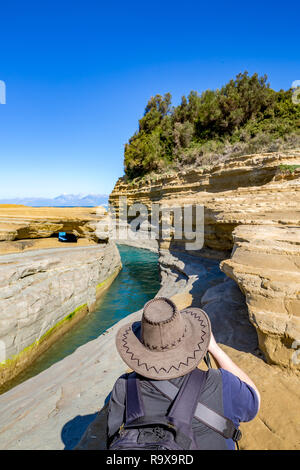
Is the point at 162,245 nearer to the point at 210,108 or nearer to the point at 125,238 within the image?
the point at 125,238

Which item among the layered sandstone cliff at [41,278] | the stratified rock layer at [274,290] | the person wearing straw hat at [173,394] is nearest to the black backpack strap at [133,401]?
the person wearing straw hat at [173,394]

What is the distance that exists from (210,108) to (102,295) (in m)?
21.0

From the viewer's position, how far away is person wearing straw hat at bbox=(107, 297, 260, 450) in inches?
46.4

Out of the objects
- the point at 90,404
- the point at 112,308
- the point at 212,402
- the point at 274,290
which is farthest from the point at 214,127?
the point at 212,402

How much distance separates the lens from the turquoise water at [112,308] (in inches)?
245

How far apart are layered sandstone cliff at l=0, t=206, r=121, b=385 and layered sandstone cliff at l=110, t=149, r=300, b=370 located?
3.71 m

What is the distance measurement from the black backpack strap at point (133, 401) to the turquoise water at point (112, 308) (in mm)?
5299

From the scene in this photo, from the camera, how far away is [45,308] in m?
6.54

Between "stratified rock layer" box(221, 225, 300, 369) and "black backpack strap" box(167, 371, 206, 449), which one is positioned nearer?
"black backpack strap" box(167, 371, 206, 449)

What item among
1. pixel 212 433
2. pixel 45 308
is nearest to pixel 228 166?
pixel 45 308

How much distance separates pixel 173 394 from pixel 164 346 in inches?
9.5

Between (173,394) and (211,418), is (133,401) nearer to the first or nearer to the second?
(173,394)

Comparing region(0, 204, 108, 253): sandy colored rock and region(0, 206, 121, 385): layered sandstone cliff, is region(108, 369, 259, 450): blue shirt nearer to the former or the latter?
region(0, 206, 121, 385): layered sandstone cliff

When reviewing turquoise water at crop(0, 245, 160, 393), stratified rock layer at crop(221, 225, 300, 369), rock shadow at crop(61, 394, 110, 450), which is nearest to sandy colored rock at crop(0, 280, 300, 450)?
rock shadow at crop(61, 394, 110, 450)
